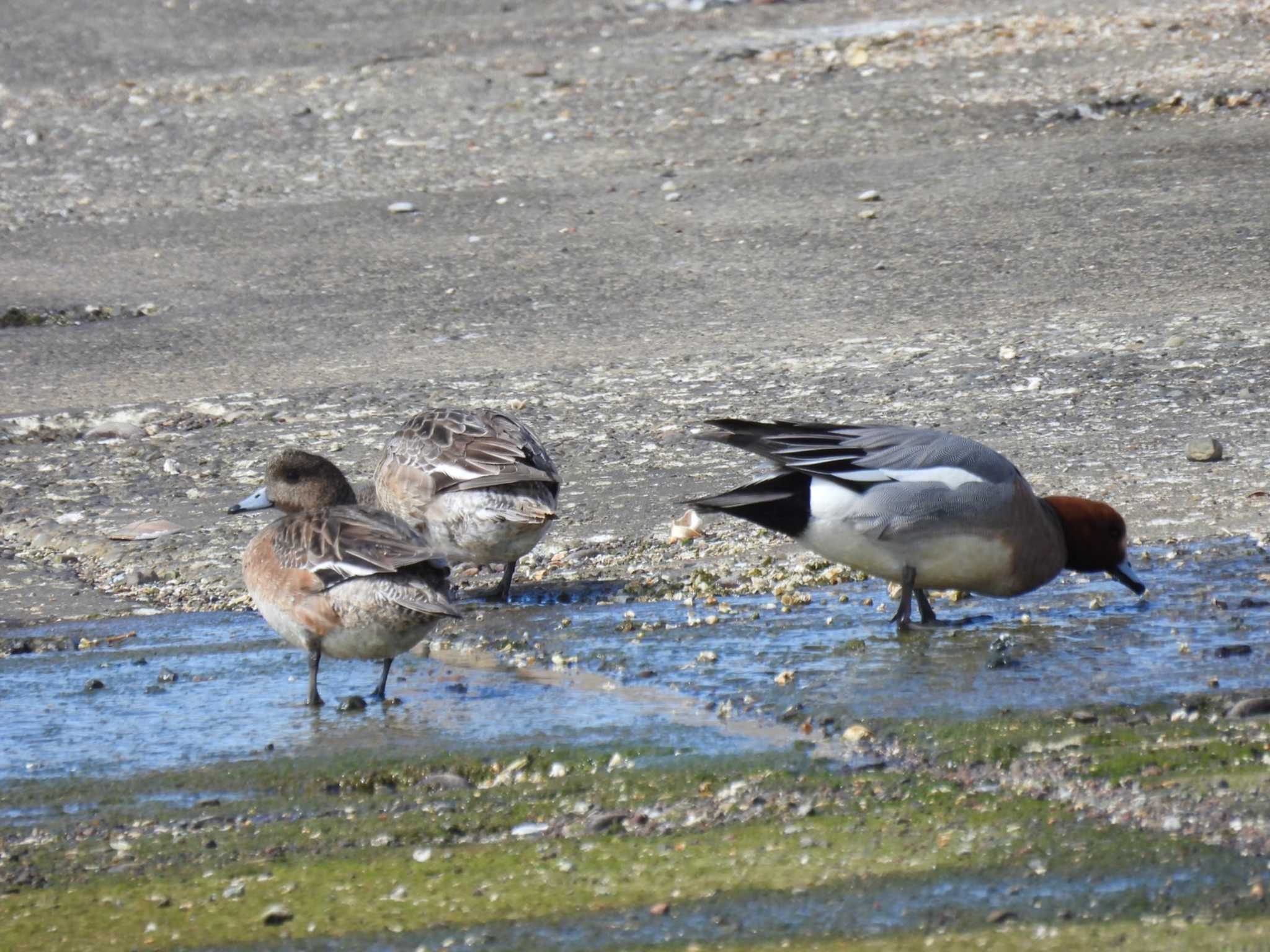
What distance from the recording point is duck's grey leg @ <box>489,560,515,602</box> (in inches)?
241

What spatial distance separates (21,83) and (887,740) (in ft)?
41.3

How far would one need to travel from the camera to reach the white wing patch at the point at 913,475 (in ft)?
17.6

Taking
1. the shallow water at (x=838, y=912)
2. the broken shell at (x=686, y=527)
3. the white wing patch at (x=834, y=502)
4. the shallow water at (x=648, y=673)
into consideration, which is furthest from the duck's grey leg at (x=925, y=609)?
the shallow water at (x=838, y=912)

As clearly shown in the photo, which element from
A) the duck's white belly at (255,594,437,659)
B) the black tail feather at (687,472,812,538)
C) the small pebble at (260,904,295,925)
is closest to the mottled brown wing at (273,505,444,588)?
→ the duck's white belly at (255,594,437,659)

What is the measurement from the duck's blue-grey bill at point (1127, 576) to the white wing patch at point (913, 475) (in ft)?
1.73

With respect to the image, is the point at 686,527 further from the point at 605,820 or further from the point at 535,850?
the point at 535,850

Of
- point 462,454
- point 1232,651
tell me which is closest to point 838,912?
point 1232,651

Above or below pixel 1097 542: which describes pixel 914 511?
above

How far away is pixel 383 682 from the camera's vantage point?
5.21m

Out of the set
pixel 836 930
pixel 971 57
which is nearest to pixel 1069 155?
pixel 971 57

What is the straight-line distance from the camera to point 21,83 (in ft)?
49.0

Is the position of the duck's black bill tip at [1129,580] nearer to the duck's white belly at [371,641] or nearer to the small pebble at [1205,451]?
the small pebble at [1205,451]

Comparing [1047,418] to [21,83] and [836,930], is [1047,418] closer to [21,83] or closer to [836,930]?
[836,930]

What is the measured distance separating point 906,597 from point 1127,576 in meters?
0.66
